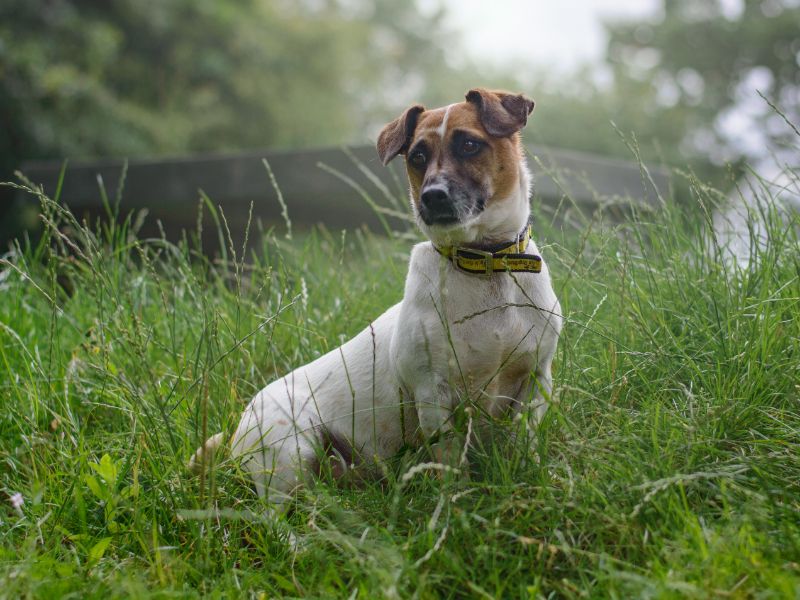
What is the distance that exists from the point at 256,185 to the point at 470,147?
4.30 metres

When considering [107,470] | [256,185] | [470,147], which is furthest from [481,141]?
[256,185]

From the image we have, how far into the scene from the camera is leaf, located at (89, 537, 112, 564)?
232 centimetres

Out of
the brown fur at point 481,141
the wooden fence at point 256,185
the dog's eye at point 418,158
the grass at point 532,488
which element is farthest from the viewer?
the wooden fence at point 256,185

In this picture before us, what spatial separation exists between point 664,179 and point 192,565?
20.1 feet

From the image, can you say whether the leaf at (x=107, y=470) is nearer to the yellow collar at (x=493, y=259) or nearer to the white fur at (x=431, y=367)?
the white fur at (x=431, y=367)

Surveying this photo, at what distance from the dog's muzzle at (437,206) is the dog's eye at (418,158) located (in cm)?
26

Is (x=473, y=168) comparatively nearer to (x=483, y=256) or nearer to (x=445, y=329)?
(x=483, y=256)

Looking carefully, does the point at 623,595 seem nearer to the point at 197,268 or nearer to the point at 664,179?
the point at 197,268

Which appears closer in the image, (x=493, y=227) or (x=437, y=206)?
(x=437, y=206)

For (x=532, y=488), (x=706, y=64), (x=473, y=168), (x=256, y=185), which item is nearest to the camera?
(x=532, y=488)

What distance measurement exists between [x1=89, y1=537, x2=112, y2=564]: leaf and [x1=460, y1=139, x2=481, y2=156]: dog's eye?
174 centimetres

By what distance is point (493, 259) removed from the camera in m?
2.71

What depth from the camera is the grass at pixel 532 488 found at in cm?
204

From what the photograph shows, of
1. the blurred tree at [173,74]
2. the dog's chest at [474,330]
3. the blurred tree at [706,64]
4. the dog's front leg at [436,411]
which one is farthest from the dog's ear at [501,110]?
the blurred tree at [706,64]
